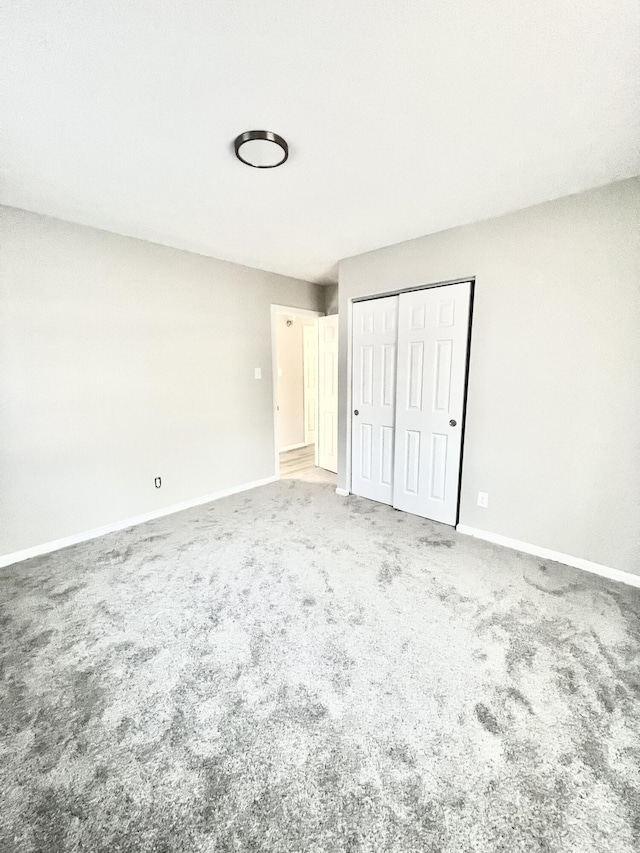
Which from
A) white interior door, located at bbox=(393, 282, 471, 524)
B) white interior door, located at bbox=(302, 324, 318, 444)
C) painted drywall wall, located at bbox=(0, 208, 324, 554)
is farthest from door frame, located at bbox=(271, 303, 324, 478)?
white interior door, located at bbox=(393, 282, 471, 524)

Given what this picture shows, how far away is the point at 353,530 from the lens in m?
3.03

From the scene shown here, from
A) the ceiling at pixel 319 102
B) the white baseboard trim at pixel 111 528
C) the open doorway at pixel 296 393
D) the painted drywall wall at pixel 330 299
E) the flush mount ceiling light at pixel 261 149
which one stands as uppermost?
the ceiling at pixel 319 102

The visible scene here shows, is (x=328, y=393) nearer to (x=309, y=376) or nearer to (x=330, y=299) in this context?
(x=330, y=299)

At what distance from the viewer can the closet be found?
290cm

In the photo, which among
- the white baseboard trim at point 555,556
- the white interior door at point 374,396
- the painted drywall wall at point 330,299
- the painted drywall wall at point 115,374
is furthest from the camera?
the painted drywall wall at point 330,299

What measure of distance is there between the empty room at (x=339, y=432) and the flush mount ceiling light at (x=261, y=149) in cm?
2

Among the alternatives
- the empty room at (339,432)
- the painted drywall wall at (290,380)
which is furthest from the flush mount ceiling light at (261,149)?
the painted drywall wall at (290,380)

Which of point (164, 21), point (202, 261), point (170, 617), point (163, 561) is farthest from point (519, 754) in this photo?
point (202, 261)

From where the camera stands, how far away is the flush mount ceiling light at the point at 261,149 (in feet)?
5.37

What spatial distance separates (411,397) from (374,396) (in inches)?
16.8

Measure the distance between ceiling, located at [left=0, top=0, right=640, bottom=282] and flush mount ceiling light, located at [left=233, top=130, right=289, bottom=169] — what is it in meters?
0.04

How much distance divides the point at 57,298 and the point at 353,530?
9.65 ft

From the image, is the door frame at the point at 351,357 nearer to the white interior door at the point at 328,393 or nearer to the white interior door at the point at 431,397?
the white interior door at the point at 431,397

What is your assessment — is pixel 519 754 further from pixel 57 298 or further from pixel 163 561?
pixel 57 298
